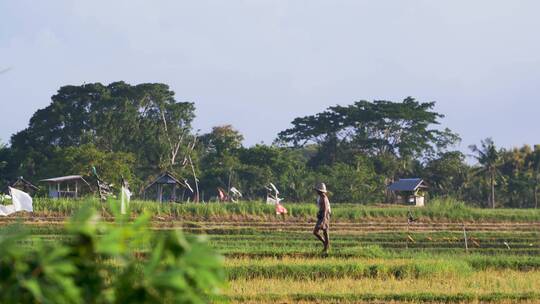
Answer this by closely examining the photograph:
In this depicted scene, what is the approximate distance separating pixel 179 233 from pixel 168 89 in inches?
2282

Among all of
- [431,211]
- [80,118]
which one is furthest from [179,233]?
[80,118]

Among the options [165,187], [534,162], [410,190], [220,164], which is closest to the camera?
[410,190]

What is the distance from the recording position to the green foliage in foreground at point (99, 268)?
2553 millimetres

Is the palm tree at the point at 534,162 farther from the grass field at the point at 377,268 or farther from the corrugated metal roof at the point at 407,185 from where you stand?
the grass field at the point at 377,268

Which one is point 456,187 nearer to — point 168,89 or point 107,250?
point 168,89

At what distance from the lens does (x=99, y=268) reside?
9.12 ft

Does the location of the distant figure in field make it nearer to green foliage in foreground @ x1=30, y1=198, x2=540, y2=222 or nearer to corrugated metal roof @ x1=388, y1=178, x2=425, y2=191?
green foliage in foreground @ x1=30, y1=198, x2=540, y2=222

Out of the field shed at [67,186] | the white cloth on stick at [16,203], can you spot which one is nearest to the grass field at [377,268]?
the white cloth on stick at [16,203]

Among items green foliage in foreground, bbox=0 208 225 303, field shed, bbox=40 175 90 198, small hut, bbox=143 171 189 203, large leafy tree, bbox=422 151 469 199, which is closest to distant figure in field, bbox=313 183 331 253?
green foliage in foreground, bbox=0 208 225 303

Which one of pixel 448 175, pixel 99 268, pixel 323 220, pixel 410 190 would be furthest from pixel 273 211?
pixel 99 268

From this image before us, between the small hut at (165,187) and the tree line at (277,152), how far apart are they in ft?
3.93

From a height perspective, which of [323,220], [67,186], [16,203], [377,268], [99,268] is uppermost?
[67,186]

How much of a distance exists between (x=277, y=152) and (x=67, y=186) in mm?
13357

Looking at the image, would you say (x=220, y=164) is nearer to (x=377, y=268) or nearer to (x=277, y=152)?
(x=277, y=152)
